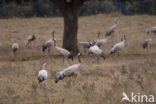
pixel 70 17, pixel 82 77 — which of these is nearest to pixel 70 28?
pixel 70 17

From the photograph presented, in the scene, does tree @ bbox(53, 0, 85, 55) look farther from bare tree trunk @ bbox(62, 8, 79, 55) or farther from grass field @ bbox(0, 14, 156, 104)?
grass field @ bbox(0, 14, 156, 104)

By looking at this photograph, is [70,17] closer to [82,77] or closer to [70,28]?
[70,28]

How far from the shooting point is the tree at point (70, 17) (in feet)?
70.0

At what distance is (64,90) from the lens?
13.3m

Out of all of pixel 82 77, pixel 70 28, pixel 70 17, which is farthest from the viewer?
pixel 70 28

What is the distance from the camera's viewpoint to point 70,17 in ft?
70.5

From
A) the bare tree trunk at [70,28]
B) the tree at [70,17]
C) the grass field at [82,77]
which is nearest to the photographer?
the grass field at [82,77]

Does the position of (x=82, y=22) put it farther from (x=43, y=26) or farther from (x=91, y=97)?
(x=91, y=97)

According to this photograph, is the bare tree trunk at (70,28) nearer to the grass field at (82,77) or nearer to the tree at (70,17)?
the tree at (70,17)

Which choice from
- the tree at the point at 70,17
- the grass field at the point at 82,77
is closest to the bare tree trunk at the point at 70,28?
the tree at the point at 70,17

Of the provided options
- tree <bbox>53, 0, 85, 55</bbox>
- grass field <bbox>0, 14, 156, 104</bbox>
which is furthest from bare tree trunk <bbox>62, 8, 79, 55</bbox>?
grass field <bbox>0, 14, 156, 104</bbox>

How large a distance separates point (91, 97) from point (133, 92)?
1325mm

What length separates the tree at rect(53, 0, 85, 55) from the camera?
21.3 metres

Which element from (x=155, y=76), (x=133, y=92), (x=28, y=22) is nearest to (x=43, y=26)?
(x=28, y=22)
